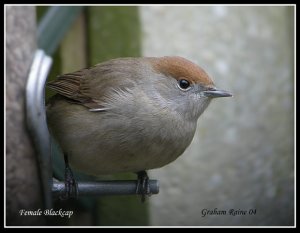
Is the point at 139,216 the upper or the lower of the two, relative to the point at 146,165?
lower

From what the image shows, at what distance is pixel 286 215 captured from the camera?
5.83 m

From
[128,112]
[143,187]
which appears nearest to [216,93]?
[128,112]

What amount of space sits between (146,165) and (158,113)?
276 mm

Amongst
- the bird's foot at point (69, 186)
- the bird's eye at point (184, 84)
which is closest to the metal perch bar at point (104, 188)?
the bird's foot at point (69, 186)

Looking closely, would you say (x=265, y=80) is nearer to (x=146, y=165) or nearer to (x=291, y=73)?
(x=291, y=73)

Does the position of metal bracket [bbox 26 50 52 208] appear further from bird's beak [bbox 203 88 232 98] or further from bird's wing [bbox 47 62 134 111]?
bird's beak [bbox 203 88 232 98]

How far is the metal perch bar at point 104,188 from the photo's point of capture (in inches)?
140

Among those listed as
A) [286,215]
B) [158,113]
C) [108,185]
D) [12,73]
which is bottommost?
[286,215]

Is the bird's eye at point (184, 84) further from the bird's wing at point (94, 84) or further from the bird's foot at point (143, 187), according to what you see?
the bird's foot at point (143, 187)

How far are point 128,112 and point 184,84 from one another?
1.30ft

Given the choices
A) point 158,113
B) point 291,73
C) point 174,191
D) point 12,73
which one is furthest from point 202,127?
point 12,73

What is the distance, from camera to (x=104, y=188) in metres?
3.55

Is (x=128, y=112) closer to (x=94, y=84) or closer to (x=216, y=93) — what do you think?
(x=94, y=84)

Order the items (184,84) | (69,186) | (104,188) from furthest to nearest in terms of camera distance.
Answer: (184,84) < (69,186) < (104,188)
